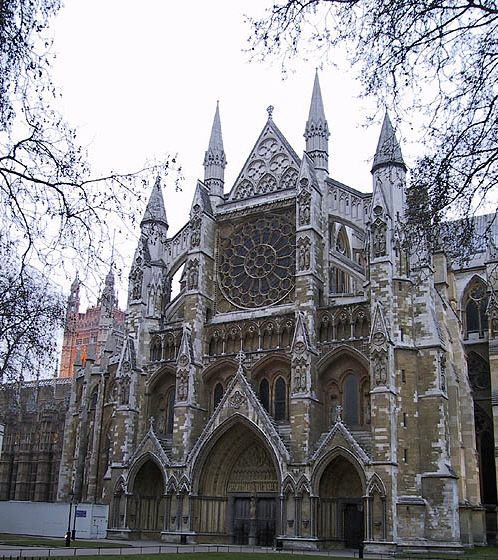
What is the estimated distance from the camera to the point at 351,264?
124 feet

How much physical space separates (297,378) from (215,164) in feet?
54.6

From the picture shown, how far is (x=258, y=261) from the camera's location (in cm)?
4028

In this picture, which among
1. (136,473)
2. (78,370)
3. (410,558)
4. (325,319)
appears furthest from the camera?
(78,370)

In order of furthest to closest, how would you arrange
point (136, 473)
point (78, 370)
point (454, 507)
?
point (78, 370)
point (136, 473)
point (454, 507)

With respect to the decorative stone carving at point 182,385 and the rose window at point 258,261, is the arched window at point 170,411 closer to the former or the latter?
the decorative stone carving at point 182,385

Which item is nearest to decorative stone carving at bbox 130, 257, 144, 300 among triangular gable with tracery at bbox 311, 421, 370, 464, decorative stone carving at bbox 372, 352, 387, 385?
triangular gable with tracery at bbox 311, 421, 370, 464

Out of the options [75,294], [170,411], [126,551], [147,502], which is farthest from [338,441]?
[75,294]

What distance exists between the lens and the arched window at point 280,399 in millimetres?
36656

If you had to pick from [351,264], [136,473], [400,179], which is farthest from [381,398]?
[136,473]

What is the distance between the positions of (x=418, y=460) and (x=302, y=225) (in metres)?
13.2

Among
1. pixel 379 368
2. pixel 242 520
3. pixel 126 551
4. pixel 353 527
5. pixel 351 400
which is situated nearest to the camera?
pixel 126 551

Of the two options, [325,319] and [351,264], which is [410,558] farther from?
[351,264]

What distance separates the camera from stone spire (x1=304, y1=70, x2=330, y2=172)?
4078cm

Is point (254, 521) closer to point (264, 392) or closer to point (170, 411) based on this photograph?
point (264, 392)
